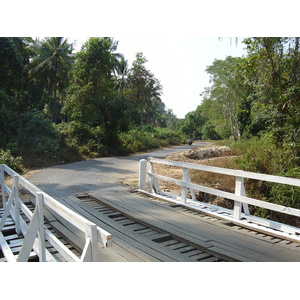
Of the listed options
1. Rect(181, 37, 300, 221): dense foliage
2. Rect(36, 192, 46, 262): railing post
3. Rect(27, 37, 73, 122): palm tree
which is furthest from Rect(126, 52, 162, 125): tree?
Rect(36, 192, 46, 262): railing post

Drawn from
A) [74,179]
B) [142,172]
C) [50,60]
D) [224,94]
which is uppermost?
[50,60]

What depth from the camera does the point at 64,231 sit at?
430 centimetres

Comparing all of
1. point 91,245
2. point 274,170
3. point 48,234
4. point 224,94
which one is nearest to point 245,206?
point 274,170

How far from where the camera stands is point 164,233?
4.40 m

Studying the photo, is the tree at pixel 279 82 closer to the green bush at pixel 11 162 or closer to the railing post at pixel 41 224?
the railing post at pixel 41 224

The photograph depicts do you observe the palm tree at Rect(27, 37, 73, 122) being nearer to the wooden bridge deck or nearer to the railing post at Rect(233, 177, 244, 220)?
the wooden bridge deck

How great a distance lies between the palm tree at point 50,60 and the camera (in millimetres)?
24641

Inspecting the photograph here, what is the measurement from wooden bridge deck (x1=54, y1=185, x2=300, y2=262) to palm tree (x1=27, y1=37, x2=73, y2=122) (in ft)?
67.1

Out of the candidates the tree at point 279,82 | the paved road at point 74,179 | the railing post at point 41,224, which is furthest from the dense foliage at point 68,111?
the tree at point 279,82

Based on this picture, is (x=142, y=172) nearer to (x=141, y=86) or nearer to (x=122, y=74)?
(x=141, y=86)

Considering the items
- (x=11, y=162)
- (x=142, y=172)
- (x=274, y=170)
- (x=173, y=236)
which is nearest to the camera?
(x=173, y=236)

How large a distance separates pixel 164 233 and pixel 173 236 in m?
0.20

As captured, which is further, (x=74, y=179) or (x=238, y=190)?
(x=74, y=179)

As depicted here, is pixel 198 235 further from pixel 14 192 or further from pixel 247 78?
pixel 247 78
